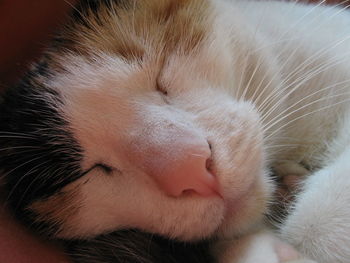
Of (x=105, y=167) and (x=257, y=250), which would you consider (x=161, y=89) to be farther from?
(x=257, y=250)

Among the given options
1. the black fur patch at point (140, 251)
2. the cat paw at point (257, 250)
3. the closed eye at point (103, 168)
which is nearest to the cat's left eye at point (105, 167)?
the closed eye at point (103, 168)

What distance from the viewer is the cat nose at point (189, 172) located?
2.31 ft

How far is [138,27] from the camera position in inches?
37.3

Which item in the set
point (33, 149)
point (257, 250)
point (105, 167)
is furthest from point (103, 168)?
point (257, 250)

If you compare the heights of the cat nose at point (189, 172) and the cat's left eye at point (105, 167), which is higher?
the cat nose at point (189, 172)

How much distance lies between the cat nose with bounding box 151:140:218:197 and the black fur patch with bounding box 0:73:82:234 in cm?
20

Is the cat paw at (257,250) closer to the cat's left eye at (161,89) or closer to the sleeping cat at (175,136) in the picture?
the sleeping cat at (175,136)

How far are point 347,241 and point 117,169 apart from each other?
41 cm

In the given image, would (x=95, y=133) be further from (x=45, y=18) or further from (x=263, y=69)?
(x=45, y=18)

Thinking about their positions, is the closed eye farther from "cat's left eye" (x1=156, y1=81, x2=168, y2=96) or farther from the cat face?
"cat's left eye" (x1=156, y1=81, x2=168, y2=96)

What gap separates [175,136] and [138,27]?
318mm

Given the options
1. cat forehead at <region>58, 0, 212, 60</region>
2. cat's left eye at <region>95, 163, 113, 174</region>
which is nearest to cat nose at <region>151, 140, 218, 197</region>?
cat's left eye at <region>95, 163, 113, 174</region>

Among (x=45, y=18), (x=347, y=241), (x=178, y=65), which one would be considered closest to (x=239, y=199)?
(x=347, y=241)

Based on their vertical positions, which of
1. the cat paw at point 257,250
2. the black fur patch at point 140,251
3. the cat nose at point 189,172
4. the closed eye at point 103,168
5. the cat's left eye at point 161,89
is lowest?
the black fur patch at point 140,251
